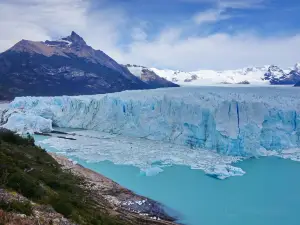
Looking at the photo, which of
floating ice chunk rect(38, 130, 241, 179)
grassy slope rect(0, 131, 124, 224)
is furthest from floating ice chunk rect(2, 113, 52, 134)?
grassy slope rect(0, 131, 124, 224)

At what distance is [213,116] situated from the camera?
15.0 m

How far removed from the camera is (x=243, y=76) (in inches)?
4058

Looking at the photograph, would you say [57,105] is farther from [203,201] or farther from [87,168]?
[203,201]

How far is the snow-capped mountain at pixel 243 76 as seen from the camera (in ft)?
280

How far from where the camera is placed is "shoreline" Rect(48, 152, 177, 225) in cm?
755

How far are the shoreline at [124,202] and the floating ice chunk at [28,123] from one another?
842cm

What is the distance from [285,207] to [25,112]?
15673 millimetres

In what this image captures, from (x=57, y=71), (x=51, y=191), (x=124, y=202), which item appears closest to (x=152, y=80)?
(x=57, y=71)

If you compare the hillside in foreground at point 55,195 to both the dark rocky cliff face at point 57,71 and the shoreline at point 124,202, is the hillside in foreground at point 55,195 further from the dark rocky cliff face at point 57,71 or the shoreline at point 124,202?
the dark rocky cliff face at point 57,71

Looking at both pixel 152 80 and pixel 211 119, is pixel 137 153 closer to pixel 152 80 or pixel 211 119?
pixel 211 119

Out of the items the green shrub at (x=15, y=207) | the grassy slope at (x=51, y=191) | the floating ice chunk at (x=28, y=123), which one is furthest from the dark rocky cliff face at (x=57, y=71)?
the green shrub at (x=15, y=207)

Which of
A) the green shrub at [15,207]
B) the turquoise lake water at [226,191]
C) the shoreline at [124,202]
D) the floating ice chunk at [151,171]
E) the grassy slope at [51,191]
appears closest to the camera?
the green shrub at [15,207]

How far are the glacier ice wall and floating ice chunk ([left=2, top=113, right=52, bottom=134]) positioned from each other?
2.83 meters

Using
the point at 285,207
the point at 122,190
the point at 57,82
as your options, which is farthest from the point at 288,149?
the point at 57,82
